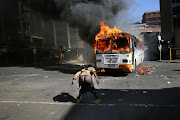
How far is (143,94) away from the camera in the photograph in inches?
210

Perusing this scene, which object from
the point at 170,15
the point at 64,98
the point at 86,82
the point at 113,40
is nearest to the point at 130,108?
the point at 86,82

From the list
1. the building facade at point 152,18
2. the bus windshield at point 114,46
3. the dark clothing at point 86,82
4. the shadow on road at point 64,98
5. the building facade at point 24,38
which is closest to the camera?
the dark clothing at point 86,82

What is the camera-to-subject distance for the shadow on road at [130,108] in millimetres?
3523

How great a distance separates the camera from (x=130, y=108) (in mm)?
4043

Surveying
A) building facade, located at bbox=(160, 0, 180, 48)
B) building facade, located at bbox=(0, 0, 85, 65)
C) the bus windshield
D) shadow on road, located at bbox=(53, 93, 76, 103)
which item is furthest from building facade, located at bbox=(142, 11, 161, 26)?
shadow on road, located at bbox=(53, 93, 76, 103)

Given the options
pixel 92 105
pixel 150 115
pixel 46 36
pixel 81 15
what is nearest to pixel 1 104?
pixel 92 105

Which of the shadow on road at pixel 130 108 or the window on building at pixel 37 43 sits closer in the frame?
the shadow on road at pixel 130 108

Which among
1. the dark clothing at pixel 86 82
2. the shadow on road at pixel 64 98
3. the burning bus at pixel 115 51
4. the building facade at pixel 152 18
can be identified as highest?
the building facade at pixel 152 18

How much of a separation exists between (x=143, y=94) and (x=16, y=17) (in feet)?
92.3

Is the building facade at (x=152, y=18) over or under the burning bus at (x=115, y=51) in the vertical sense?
over

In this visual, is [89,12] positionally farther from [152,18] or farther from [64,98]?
[152,18]

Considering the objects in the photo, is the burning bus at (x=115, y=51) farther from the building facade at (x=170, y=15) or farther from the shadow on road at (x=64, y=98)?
the building facade at (x=170, y=15)

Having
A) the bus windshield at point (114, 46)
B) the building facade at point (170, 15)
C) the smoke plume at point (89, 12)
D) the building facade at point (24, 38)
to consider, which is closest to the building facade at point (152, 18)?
the building facade at point (170, 15)

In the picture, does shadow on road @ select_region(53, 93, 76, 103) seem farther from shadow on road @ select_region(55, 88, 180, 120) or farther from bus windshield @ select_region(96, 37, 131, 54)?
bus windshield @ select_region(96, 37, 131, 54)
